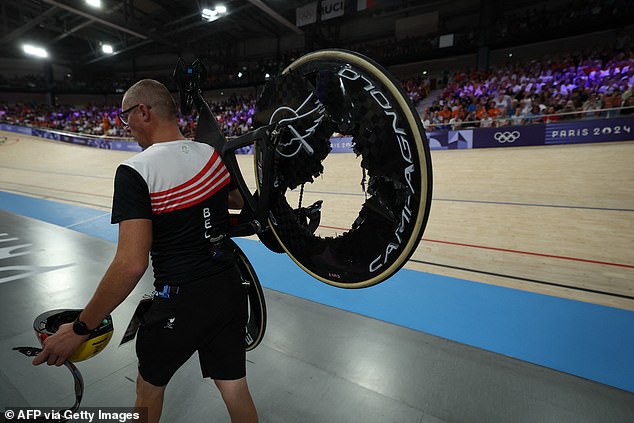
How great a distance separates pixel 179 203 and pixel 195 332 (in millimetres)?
460

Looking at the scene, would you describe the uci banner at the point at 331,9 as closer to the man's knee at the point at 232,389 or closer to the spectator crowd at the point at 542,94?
the spectator crowd at the point at 542,94

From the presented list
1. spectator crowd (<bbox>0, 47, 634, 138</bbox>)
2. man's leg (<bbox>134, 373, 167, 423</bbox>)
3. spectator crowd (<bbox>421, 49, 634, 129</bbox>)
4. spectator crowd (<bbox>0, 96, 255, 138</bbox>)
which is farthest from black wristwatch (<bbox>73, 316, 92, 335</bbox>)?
spectator crowd (<bbox>0, 96, 255, 138</bbox>)

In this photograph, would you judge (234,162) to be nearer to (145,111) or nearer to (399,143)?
(145,111)

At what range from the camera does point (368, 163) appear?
111 centimetres

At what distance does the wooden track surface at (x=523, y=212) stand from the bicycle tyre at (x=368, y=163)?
234 centimetres

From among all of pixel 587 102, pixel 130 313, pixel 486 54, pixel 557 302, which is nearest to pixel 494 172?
pixel 587 102

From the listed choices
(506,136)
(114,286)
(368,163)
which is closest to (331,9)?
(506,136)

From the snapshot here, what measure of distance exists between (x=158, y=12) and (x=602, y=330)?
27327mm

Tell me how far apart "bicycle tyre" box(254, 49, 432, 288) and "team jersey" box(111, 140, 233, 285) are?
28 cm

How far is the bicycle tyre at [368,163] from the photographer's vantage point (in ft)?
3.22

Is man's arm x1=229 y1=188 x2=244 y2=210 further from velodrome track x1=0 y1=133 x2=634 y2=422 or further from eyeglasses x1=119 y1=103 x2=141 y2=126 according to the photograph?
velodrome track x1=0 y1=133 x2=634 y2=422

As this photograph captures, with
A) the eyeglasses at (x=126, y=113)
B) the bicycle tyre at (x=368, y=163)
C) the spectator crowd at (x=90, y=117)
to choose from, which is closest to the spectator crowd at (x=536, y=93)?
the spectator crowd at (x=90, y=117)

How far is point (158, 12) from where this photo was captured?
72.2 feet

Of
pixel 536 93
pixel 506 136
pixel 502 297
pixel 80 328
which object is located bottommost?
pixel 502 297
